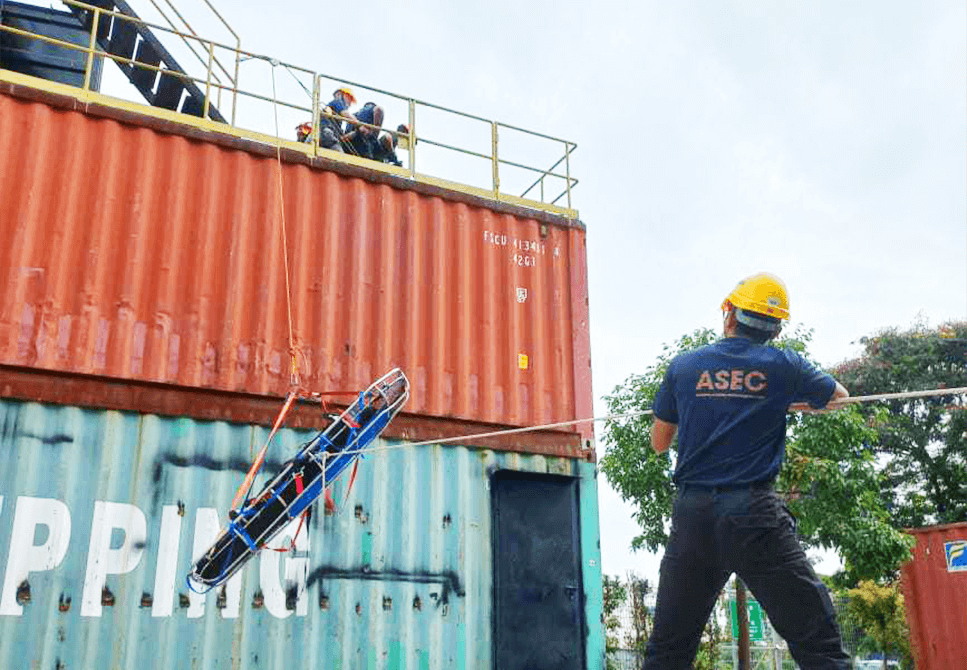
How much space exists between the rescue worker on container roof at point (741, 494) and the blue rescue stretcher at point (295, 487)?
6.11ft

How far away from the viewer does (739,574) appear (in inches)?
117

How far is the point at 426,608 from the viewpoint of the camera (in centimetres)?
633

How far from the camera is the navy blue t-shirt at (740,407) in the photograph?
3.06 meters

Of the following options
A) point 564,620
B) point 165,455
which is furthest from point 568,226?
point 165,455

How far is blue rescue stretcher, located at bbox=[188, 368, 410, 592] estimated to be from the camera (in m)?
4.28

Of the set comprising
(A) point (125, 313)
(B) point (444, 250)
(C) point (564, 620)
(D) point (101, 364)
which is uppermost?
(B) point (444, 250)

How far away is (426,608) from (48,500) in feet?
9.21

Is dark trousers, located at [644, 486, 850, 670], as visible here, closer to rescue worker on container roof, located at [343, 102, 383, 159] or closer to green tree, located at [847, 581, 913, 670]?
rescue worker on container roof, located at [343, 102, 383, 159]

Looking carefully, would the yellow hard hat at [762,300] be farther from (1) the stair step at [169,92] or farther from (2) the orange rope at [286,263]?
(1) the stair step at [169,92]

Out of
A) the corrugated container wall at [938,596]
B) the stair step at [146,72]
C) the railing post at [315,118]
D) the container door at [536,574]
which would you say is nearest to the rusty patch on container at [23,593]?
the container door at [536,574]

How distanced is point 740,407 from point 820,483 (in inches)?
414

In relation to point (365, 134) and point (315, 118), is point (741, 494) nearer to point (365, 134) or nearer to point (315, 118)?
point (315, 118)

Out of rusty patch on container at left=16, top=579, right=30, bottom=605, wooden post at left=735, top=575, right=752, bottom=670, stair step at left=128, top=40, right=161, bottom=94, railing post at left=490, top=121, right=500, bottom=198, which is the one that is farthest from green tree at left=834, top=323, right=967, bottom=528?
rusty patch on container at left=16, top=579, right=30, bottom=605

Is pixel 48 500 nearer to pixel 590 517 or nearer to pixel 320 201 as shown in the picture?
pixel 320 201
